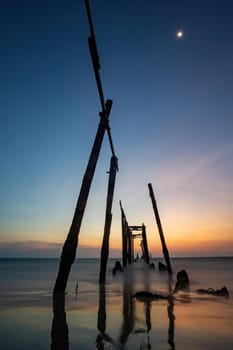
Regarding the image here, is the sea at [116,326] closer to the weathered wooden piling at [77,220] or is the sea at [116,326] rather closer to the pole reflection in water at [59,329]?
the pole reflection in water at [59,329]

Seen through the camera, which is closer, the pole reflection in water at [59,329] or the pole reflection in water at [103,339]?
the pole reflection in water at [103,339]

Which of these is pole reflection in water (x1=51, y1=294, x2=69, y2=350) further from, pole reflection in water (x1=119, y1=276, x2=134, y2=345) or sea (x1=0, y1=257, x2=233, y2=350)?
pole reflection in water (x1=119, y1=276, x2=134, y2=345)

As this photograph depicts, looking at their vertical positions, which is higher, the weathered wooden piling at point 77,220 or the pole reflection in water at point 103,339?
the weathered wooden piling at point 77,220

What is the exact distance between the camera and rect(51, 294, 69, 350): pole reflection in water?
12.6ft

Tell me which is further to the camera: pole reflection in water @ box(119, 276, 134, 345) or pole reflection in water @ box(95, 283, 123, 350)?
pole reflection in water @ box(119, 276, 134, 345)

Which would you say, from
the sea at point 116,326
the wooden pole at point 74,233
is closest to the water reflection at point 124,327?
the sea at point 116,326

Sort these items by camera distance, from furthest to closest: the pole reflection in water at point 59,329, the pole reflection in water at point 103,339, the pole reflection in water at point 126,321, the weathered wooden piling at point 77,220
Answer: the weathered wooden piling at point 77,220, the pole reflection in water at point 126,321, the pole reflection in water at point 59,329, the pole reflection in water at point 103,339

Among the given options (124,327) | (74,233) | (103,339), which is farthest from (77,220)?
(103,339)

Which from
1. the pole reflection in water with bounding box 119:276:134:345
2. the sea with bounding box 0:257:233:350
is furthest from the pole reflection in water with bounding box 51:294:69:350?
the pole reflection in water with bounding box 119:276:134:345

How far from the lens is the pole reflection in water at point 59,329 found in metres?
3.84

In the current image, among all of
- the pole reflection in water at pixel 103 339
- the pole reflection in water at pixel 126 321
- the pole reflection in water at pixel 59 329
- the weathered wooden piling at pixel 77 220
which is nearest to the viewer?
the pole reflection in water at pixel 103 339

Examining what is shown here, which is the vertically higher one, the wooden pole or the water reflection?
the wooden pole

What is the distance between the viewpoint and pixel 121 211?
27.1 m

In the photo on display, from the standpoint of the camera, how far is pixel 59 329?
468 centimetres
